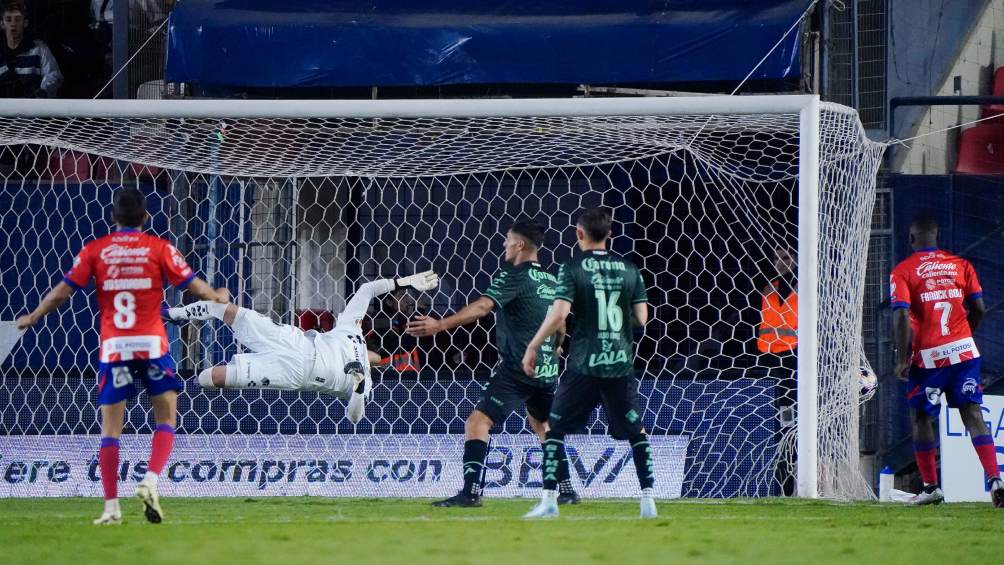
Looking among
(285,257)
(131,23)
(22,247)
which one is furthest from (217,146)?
(131,23)

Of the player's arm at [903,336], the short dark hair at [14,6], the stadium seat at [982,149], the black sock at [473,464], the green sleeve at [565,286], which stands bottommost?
the black sock at [473,464]

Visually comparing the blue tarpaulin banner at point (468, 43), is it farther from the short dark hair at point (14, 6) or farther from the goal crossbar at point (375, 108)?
the goal crossbar at point (375, 108)

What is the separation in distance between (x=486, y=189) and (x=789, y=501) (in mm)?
4757

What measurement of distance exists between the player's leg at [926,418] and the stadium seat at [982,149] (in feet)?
14.1

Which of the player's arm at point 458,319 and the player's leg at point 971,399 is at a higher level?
the player's arm at point 458,319

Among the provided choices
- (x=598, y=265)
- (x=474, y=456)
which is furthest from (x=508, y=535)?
(x=474, y=456)

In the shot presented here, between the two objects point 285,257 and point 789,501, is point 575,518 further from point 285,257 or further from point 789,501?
point 285,257

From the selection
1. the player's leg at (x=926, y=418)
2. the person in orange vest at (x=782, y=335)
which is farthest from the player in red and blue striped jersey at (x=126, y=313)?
→ the person in orange vest at (x=782, y=335)

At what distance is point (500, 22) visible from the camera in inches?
513

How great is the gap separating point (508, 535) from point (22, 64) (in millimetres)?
9117

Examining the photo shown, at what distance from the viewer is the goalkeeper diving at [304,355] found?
34.5ft

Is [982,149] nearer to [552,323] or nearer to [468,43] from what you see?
[468,43]

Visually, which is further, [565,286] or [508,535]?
[565,286]

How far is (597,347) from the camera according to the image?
798cm
